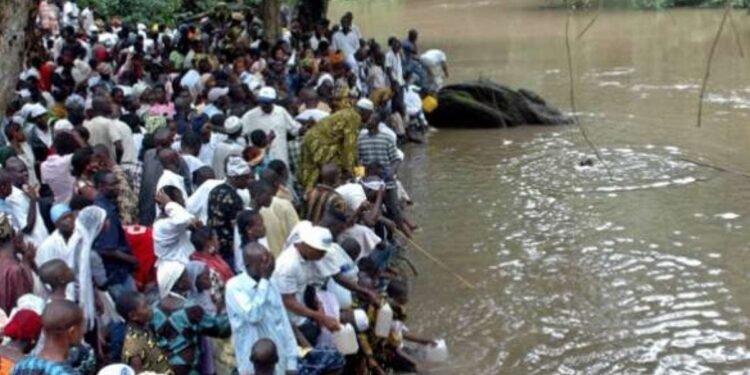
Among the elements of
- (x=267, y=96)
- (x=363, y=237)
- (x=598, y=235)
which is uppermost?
(x=267, y=96)

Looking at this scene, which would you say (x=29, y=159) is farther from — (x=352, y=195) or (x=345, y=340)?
(x=345, y=340)

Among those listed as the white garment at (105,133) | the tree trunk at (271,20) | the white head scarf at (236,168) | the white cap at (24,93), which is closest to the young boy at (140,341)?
the white head scarf at (236,168)

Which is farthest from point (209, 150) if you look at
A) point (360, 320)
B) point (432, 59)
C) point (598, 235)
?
point (432, 59)

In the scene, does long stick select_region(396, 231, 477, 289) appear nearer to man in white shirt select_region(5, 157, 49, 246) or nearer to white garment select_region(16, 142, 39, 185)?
white garment select_region(16, 142, 39, 185)

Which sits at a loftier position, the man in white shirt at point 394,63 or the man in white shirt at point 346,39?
the man in white shirt at point 346,39

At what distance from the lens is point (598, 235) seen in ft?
32.6

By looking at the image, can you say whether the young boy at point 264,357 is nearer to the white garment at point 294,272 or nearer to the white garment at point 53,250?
the white garment at point 294,272

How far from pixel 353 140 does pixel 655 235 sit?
325 centimetres

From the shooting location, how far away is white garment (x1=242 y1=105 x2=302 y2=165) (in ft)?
29.1

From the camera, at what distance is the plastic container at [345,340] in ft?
Result: 19.1

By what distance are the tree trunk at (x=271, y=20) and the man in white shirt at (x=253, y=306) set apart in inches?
412

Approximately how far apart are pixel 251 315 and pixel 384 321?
1523mm

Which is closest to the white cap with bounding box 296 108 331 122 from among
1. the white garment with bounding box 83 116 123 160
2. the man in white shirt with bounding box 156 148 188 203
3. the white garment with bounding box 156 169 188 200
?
the white garment with bounding box 83 116 123 160

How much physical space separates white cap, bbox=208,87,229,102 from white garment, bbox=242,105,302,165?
1.00 m
